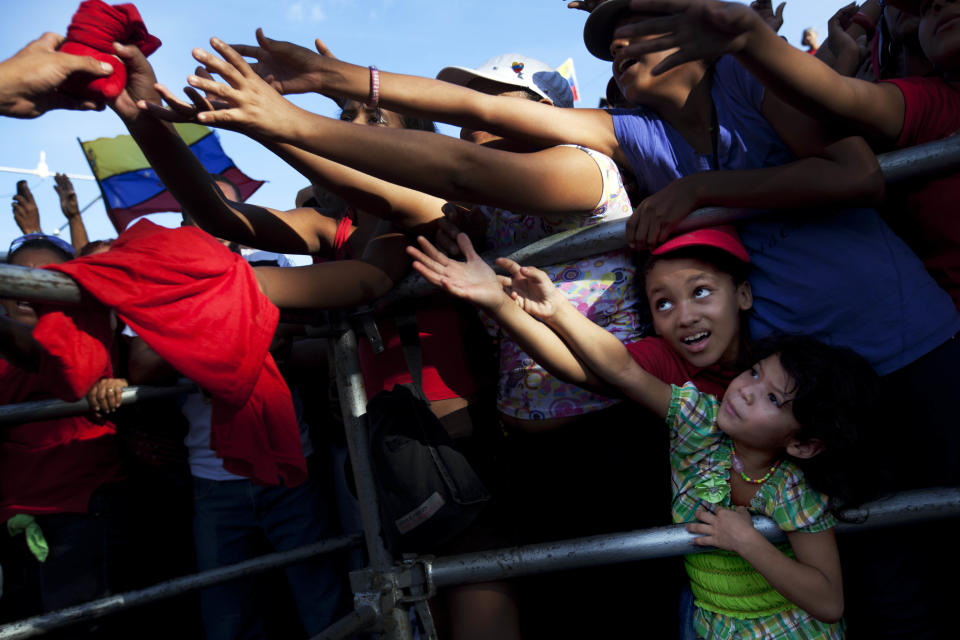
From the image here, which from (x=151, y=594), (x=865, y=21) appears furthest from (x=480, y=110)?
(x=865, y=21)

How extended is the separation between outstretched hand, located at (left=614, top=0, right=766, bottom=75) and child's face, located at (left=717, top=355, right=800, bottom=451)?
63 cm

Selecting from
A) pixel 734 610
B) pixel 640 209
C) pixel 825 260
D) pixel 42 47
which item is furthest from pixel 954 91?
pixel 42 47

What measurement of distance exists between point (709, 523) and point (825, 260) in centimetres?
60

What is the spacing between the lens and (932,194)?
1.28 m

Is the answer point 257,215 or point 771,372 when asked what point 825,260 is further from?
point 257,215

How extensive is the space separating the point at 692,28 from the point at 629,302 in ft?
2.06

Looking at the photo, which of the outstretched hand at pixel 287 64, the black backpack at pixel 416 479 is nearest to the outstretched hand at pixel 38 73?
the outstretched hand at pixel 287 64

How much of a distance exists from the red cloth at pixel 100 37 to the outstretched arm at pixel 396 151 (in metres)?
0.43

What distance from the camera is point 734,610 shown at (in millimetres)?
1271

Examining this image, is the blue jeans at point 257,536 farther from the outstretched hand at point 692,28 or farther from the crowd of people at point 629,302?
the outstretched hand at point 692,28

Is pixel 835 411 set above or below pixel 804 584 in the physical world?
above

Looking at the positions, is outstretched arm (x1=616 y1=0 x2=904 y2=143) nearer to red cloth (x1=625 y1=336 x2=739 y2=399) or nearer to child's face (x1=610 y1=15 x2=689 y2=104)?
child's face (x1=610 y1=15 x2=689 y2=104)

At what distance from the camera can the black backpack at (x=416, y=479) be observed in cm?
129

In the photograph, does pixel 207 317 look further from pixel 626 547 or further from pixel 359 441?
pixel 626 547
